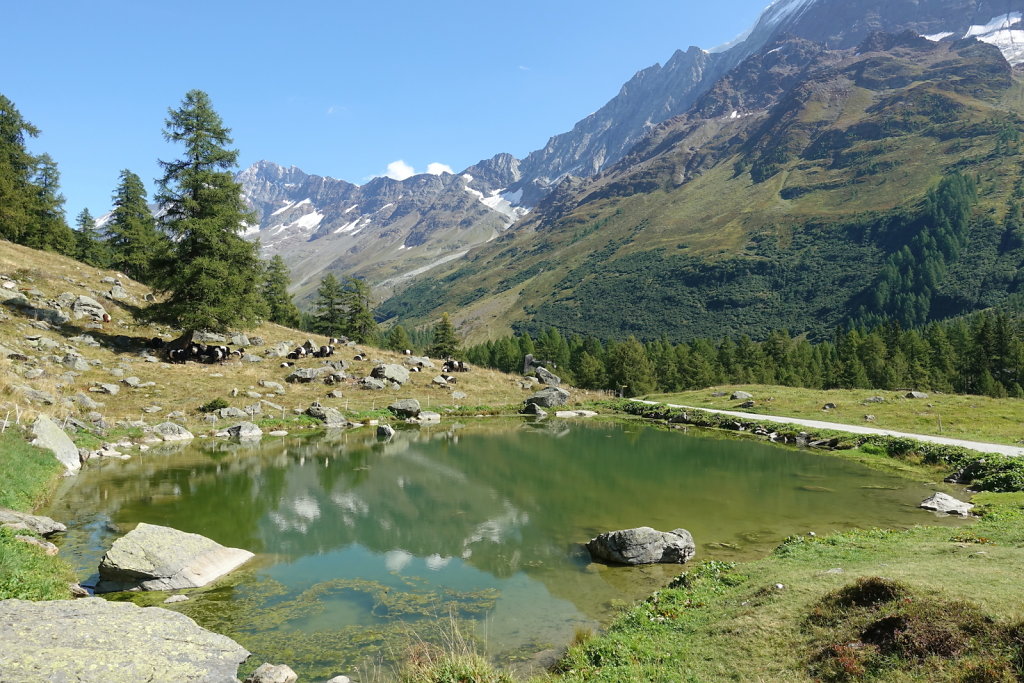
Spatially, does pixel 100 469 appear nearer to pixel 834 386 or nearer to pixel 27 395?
pixel 27 395

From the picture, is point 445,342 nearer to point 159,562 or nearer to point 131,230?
point 131,230

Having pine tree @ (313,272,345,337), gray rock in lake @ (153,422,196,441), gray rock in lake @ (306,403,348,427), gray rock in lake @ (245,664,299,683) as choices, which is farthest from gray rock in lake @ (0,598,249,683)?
pine tree @ (313,272,345,337)

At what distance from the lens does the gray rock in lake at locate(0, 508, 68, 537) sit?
15.6 m

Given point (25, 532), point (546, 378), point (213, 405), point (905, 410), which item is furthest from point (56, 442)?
point (905, 410)

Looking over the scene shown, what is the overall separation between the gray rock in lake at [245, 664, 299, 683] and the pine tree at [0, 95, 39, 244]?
2596 inches

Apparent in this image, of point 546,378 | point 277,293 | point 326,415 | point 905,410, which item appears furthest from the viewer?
point 277,293

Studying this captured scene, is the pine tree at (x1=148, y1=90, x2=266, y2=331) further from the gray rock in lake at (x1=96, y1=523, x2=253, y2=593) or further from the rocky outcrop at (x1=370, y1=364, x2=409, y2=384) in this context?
the gray rock in lake at (x1=96, y1=523, x2=253, y2=593)

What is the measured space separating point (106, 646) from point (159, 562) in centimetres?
709

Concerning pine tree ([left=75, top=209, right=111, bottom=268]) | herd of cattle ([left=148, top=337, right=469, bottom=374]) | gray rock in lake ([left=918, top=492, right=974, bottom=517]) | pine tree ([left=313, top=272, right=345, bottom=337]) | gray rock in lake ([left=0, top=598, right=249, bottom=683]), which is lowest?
gray rock in lake ([left=918, top=492, right=974, bottom=517])

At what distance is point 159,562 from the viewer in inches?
585

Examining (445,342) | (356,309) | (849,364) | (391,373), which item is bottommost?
→ (391,373)

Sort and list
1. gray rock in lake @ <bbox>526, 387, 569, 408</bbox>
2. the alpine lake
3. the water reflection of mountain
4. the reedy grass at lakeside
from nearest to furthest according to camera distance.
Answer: the alpine lake < the water reflection of mountain < the reedy grass at lakeside < gray rock in lake @ <bbox>526, 387, 569, 408</bbox>

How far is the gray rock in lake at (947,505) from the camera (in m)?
21.5

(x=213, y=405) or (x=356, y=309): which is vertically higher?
(x=356, y=309)
